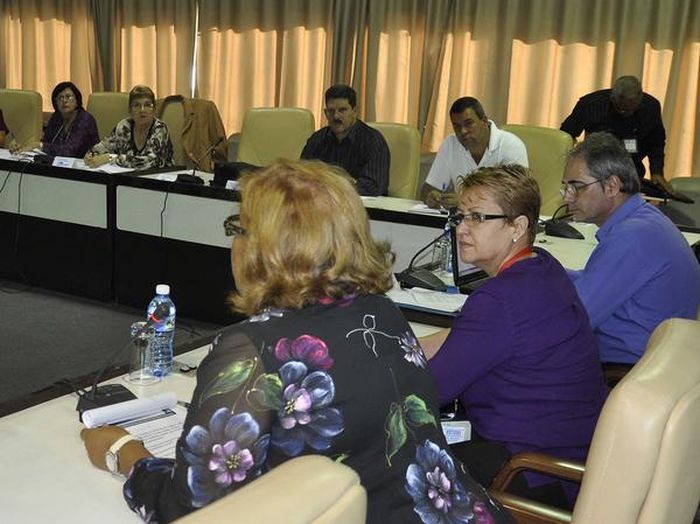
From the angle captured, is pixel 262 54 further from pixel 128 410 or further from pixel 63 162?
pixel 128 410

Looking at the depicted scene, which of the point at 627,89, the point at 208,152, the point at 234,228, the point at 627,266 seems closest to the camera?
the point at 234,228

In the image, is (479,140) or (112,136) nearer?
(479,140)

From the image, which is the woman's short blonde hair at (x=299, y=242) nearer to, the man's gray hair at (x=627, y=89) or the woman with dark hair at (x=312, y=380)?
the woman with dark hair at (x=312, y=380)

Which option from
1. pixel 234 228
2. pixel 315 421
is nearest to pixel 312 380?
pixel 315 421

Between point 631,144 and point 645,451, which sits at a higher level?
point 631,144

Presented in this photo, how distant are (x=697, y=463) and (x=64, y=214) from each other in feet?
12.7

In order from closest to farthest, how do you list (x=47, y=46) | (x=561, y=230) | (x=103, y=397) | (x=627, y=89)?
(x=103, y=397) → (x=561, y=230) → (x=627, y=89) → (x=47, y=46)

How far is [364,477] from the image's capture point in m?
1.13

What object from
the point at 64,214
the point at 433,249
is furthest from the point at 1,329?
the point at 433,249

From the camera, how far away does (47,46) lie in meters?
7.34

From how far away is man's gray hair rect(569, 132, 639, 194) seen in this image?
255 centimetres

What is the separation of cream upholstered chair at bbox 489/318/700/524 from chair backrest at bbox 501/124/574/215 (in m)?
3.26

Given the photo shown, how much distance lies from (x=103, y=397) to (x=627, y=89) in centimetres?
406

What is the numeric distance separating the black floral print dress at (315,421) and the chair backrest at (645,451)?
0.22 metres
